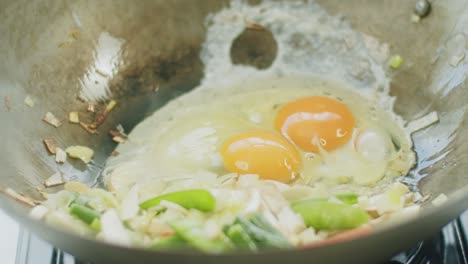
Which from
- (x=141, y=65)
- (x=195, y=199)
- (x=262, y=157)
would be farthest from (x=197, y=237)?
(x=141, y=65)

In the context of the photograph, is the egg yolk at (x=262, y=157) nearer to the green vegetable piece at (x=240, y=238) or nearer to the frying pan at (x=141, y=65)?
the frying pan at (x=141, y=65)

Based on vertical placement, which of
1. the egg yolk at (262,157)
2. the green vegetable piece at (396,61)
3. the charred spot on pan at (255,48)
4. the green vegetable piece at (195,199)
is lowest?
the green vegetable piece at (195,199)

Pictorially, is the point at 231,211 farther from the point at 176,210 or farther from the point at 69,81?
the point at 69,81

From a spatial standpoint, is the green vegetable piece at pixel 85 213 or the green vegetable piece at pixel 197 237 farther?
the green vegetable piece at pixel 85 213

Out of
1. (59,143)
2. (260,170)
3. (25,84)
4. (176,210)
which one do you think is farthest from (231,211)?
(25,84)

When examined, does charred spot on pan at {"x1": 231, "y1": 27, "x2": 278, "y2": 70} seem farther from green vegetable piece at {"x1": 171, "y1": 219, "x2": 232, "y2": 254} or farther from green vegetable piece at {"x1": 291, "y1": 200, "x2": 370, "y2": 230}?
green vegetable piece at {"x1": 171, "y1": 219, "x2": 232, "y2": 254}

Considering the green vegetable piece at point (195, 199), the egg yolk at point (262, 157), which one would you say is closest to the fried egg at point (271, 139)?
the egg yolk at point (262, 157)

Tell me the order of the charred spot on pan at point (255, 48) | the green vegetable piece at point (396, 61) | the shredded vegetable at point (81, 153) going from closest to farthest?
the shredded vegetable at point (81, 153)
the green vegetable piece at point (396, 61)
the charred spot on pan at point (255, 48)

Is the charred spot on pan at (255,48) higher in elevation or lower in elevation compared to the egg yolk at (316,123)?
higher

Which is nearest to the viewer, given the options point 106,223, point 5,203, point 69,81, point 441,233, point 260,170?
point 5,203
